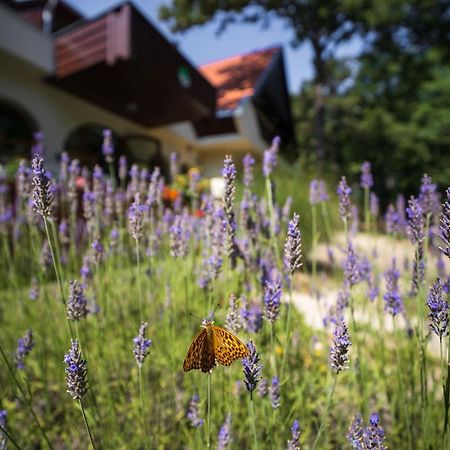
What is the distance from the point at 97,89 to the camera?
779cm

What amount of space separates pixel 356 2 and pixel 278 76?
482cm

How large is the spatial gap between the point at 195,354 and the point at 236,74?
1522 centimetres

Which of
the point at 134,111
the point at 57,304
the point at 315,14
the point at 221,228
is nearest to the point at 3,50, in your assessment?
the point at 134,111

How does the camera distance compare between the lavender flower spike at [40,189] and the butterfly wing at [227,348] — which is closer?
the butterfly wing at [227,348]

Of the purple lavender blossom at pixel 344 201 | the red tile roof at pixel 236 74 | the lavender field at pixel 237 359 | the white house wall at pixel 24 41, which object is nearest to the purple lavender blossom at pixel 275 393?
the lavender field at pixel 237 359

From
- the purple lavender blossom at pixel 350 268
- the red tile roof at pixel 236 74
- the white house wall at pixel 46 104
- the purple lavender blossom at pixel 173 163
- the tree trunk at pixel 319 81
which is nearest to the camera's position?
the purple lavender blossom at pixel 350 268

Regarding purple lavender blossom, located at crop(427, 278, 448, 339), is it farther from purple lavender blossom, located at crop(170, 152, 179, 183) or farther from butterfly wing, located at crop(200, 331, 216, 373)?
purple lavender blossom, located at crop(170, 152, 179, 183)

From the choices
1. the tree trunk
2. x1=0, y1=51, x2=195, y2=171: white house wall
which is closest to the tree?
the tree trunk

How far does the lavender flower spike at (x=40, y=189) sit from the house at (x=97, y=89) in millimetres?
5433

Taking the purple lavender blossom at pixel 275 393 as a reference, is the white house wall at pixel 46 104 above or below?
above

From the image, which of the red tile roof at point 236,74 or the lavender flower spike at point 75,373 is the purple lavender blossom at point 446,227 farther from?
the red tile roof at point 236,74

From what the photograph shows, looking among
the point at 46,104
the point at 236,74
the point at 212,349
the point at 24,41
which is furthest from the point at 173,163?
the point at 236,74

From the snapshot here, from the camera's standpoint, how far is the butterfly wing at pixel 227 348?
767 mm

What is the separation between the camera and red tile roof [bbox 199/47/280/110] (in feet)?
40.9
